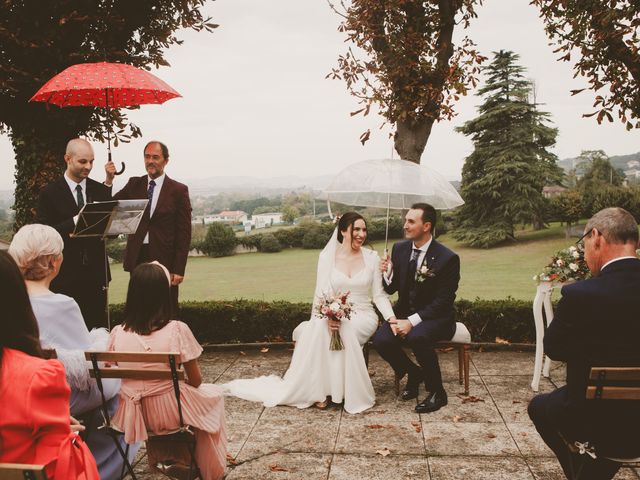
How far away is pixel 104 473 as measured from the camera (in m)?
3.77

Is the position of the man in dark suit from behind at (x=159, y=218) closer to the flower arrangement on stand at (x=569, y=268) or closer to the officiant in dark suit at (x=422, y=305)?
the officiant in dark suit at (x=422, y=305)

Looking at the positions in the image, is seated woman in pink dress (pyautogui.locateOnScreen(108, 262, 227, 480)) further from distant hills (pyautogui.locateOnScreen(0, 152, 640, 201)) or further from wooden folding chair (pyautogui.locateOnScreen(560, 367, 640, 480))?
distant hills (pyautogui.locateOnScreen(0, 152, 640, 201))

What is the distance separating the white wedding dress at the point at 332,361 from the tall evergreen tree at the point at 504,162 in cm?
1519

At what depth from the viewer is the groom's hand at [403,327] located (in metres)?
5.54

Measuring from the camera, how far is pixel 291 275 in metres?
15.1

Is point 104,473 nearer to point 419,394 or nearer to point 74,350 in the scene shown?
point 74,350

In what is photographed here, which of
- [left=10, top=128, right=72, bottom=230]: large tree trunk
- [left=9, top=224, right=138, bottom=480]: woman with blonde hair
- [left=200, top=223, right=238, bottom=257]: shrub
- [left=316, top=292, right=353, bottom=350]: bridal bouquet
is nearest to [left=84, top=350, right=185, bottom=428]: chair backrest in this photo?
[left=9, top=224, right=138, bottom=480]: woman with blonde hair

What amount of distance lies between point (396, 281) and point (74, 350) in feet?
11.4

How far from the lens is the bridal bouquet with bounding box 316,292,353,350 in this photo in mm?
5490

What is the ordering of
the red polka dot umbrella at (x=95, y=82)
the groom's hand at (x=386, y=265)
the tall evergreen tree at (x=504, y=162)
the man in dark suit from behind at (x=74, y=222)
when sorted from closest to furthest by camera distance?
the red polka dot umbrella at (x=95, y=82), the man in dark suit from behind at (x=74, y=222), the groom's hand at (x=386, y=265), the tall evergreen tree at (x=504, y=162)

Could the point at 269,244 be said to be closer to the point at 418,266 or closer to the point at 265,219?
the point at 265,219

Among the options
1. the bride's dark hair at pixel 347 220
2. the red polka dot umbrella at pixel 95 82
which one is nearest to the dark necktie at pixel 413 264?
the bride's dark hair at pixel 347 220

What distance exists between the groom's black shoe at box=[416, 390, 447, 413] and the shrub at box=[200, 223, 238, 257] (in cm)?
1163

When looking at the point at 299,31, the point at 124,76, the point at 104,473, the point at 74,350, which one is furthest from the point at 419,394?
the point at 299,31
